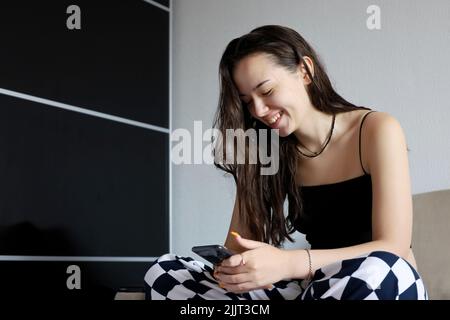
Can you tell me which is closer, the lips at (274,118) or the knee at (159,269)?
the knee at (159,269)

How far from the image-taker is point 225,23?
2.80 metres

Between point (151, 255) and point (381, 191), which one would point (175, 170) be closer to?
point (151, 255)

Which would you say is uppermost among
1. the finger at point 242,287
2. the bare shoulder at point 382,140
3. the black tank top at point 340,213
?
the bare shoulder at point 382,140

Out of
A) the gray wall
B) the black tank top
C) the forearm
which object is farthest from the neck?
the gray wall

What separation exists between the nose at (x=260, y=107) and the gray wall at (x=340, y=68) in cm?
88

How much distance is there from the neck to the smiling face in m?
0.05

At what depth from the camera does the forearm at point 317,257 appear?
130 centimetres

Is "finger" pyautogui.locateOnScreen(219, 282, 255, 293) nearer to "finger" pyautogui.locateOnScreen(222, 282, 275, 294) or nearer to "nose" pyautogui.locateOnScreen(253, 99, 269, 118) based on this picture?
"finger" pyautogui.locateOnScreen(222, 282, 275, 294)

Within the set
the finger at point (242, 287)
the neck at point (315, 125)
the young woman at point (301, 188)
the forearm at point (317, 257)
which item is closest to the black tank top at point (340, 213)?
the young woman at point (301, 188)

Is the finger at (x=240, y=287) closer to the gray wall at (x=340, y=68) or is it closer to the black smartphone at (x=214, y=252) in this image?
the black smartphone at (x=214, y=252)

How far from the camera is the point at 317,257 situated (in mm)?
1330

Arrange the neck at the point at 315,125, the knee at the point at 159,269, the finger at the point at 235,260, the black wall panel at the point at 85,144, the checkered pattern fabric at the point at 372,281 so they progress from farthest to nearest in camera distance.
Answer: the black wall panel at the point at 85,144, the neck at the point at 315,125, the knee at the point at 159,269, the finger at the point at 235,260, the checkered pattern fabric at the point at 372,281

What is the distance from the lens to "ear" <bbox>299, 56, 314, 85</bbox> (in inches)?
64.1

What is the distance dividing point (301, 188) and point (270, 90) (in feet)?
0.97
